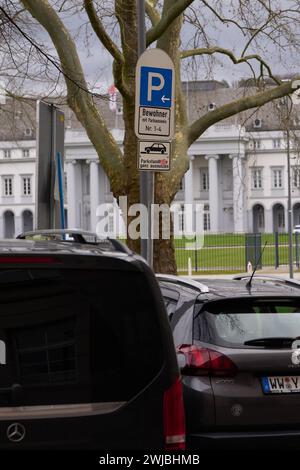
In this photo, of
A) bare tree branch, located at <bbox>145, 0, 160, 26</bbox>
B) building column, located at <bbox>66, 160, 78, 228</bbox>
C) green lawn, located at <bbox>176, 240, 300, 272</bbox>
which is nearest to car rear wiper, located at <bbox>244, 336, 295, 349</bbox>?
bare tree branch, located at <bbox>145, 0, 160, 26</bbox>

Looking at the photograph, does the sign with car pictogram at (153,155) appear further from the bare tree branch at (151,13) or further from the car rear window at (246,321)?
the bare tree branch at (151,13)

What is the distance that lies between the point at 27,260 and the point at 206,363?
118 inches

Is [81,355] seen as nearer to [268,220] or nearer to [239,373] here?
[239,373]

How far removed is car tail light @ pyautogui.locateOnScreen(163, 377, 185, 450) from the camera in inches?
163

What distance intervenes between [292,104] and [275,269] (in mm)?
26895

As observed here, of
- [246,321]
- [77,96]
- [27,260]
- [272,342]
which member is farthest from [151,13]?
[27,260]

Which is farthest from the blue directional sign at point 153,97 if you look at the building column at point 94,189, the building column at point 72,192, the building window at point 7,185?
the building window at point 7,185

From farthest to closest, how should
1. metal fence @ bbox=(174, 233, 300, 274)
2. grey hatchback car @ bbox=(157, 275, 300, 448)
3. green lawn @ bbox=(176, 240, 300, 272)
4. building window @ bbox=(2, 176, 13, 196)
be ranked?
building window @ bbox=(2, 176, 13, 196)
green lawn @ bbox=(176, 240, 300, 272)
metal fence @ bbox=(174, 233, 300, 274)
grey hatchback car @ bbox=(157, 275, 300, 448)

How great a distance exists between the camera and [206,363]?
6.80 metres

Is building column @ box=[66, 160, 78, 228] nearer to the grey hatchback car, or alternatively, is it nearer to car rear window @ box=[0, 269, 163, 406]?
the grey hatchback car

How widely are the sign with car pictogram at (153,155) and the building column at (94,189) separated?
117548mm

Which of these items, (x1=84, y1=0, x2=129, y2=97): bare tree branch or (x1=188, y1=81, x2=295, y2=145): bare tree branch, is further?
(x1=188, y1=81, x2=295, y2=145): bare tree branch

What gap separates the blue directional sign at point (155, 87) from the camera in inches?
407

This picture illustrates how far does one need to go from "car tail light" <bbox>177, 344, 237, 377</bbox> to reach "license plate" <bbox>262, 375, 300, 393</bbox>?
0.74 ft
